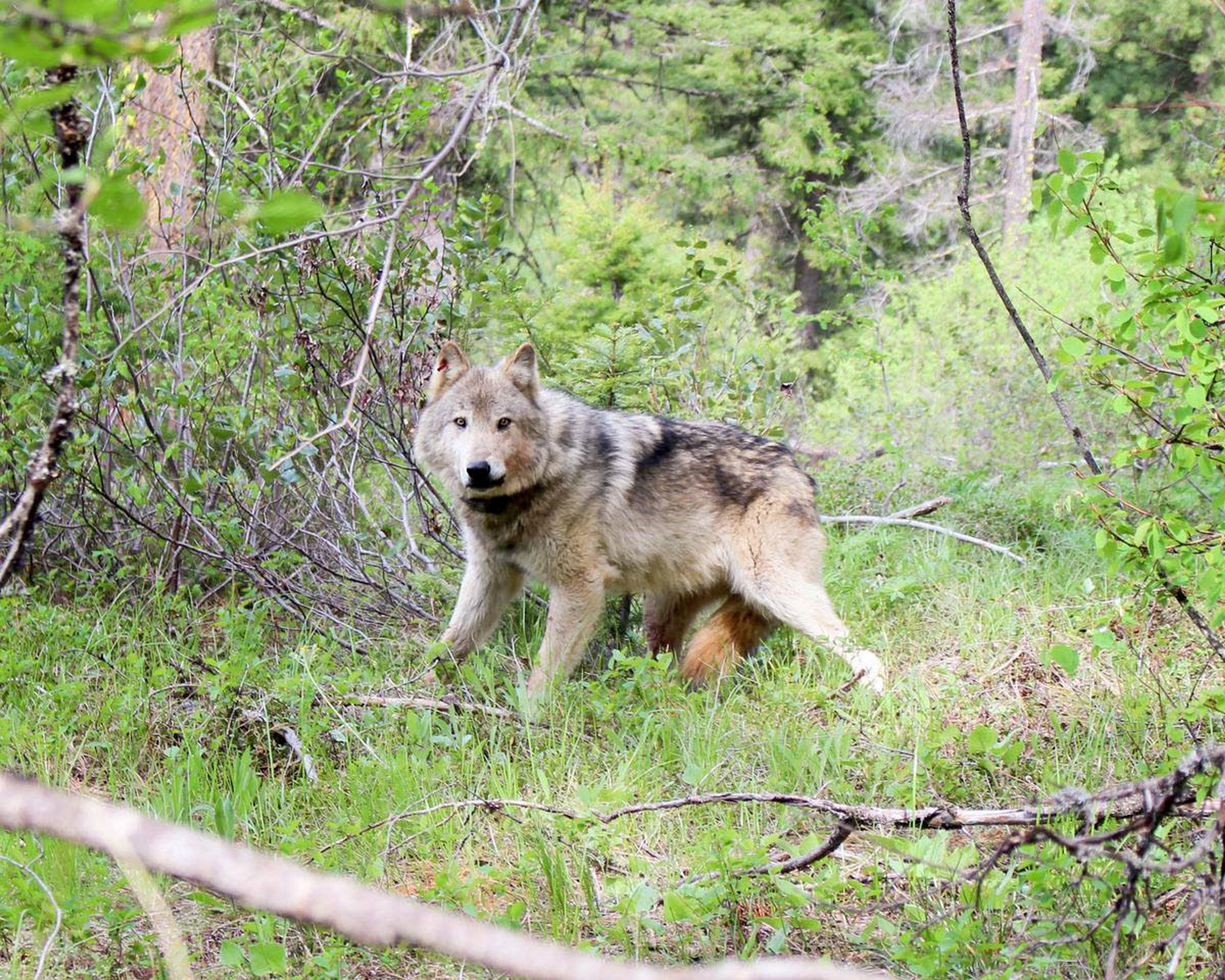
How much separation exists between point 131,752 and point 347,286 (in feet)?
9.66

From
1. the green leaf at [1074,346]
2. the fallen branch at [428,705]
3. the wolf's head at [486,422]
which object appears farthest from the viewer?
the wolf's head at [486,422]

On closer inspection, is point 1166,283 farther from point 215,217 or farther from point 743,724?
point 215,217

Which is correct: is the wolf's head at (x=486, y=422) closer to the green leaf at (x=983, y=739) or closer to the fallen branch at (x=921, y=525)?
the fallen branch at (x=921, y=525)

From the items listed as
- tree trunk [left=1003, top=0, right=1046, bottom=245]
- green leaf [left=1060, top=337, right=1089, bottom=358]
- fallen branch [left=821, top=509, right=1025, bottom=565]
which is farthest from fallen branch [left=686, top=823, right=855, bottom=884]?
tree trunk [left=1003, top=0, right=1046, bottom=245]

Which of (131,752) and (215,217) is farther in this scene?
(215,217)

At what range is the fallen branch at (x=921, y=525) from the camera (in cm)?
704

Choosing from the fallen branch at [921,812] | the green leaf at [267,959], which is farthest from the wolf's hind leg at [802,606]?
the green leaf at [267,959]

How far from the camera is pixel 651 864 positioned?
382 cm

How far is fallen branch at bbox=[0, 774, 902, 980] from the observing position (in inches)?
31.6

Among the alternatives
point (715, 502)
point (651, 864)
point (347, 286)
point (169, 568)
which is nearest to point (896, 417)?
point (715, 502)

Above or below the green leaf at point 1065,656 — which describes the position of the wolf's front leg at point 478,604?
below

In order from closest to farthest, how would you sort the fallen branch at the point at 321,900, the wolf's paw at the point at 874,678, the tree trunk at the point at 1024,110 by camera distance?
1. the fallen branch at the point at 321,900
2. the wolf's paw at the point at 874,678
3. the tree trunk at the point at 1024,110

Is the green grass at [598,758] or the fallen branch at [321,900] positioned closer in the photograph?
the fallen branch at [321,900]

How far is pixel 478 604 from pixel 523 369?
1.35m
